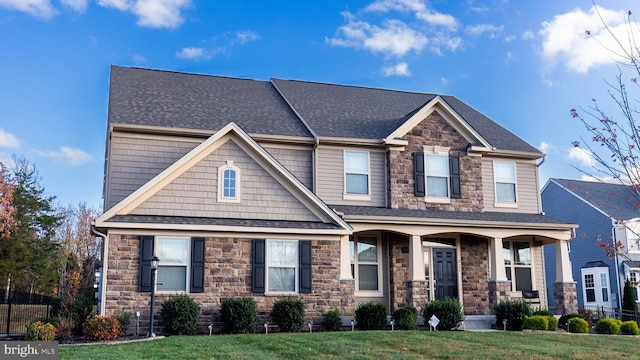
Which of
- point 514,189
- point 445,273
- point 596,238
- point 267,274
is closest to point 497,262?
point 445,273

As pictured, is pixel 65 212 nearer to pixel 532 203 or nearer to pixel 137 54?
pixel 137 54

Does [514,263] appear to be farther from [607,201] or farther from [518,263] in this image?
[607,201]

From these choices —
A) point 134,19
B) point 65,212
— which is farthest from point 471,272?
point 65,212

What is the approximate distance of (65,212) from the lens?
135ft

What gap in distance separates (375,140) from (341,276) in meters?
5.23

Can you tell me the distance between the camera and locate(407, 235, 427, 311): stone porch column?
59.7 feet

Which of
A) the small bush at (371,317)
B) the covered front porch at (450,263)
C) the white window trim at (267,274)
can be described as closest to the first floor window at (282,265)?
the white window trim at (267,274)

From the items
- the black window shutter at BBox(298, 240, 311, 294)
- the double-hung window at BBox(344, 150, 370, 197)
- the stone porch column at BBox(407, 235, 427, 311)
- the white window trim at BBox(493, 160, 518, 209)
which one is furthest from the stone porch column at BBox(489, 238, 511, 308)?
the black window shutter at BBox(298, 240, 311, 294)

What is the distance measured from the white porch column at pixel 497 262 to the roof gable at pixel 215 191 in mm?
5347

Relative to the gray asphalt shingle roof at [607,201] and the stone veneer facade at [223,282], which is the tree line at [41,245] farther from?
the gray asphalt shingle roof at [607,201]

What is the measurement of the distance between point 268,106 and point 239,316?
29.9 ft

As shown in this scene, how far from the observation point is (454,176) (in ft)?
68.4

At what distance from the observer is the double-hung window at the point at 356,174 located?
20219 millimetres

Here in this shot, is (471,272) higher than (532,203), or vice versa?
(532,203)
